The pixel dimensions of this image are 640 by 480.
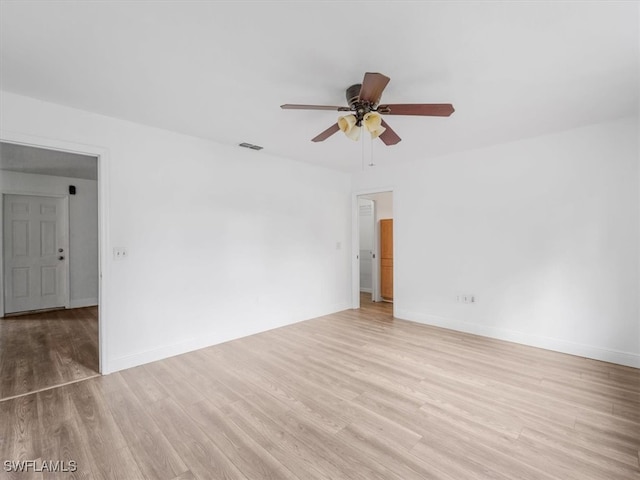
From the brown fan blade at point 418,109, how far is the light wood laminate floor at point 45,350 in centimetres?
367

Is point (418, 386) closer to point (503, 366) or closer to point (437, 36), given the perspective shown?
point (503, 366)

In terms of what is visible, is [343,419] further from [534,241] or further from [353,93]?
[534,241]

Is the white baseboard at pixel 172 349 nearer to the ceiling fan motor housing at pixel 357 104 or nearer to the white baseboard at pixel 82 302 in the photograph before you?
the ceiling fan motor housing at pixel 357 104

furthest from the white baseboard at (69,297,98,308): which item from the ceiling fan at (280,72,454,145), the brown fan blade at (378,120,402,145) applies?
the brown fan blade at (378,120,402,145)

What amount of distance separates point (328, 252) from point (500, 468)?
3.83m

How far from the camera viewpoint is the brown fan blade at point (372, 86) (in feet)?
6.01

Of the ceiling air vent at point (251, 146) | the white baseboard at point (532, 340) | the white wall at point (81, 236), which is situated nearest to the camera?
the white baseboard at point (532, 340)

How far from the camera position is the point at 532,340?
3652 millimetres

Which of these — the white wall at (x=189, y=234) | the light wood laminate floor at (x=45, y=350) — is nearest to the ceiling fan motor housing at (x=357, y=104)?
the white wall at (x=189, y=234)

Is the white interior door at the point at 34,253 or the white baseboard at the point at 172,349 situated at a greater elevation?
the white interior door at the point at 34,253

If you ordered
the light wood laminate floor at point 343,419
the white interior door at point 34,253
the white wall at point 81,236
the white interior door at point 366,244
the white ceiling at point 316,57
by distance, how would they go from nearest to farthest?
the white ceiling at point 316,57, the light wood laminate floor at point 343,419, the white interior door at point 34,253, the white wall at point 81,236, the white interior door at point 366,244

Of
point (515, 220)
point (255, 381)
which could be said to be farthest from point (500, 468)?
point (515, 220)

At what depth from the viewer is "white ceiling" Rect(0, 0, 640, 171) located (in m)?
1.63

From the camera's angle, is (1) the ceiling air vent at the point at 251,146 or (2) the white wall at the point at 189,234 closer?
(2) the white wall at the point at 189,234
